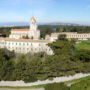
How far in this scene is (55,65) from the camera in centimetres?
1983

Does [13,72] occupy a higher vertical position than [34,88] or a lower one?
higher

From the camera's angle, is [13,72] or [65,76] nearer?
[13,72]

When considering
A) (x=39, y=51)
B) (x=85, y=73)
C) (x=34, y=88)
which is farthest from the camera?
(x=39, y=51)

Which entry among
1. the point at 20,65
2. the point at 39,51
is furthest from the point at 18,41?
the point at 20,65

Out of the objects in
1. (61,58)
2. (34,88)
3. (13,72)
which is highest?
(61,58)

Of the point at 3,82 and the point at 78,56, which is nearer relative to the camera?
the point at 3,82

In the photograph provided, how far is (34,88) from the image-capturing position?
18625mm

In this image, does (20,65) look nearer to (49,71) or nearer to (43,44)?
(49,71)

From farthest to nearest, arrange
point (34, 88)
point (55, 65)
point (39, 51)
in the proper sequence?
point (39, 51) < point (55, 65) < point (34, 88)

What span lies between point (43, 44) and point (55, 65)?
552 inches

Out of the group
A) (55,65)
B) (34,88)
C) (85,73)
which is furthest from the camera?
(85,73)

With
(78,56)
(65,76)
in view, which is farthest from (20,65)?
(78,56)

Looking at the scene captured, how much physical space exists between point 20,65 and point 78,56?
9.26 m

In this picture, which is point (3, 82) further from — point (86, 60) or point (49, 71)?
point (86, 60)
